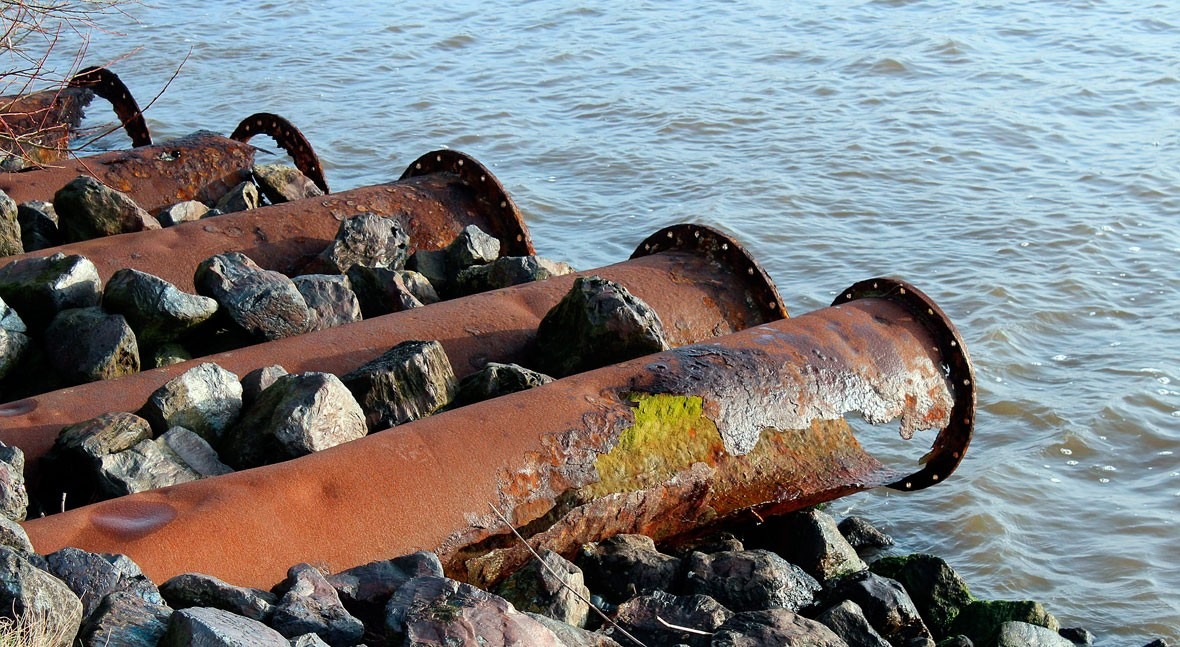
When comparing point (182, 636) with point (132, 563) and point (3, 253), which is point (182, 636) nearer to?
point (132, 563)

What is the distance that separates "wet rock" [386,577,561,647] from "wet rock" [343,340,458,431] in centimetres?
125

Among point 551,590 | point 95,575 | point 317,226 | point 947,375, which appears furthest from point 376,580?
point 317,226

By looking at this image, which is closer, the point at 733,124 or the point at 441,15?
the point at 733,124

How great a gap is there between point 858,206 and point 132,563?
26.7 ft

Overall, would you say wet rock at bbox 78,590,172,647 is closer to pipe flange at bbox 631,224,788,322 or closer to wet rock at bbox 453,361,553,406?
wet rock at bbox 453,361,553,406

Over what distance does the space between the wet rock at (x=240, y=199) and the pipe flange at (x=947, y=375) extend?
3661 mm

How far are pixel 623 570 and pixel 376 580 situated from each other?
1.03 meters

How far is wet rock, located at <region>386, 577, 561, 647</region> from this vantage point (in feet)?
9.33

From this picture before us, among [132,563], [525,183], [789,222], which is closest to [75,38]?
[525,183]

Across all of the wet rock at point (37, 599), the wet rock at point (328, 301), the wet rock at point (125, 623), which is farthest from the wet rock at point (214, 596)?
the wet rock at point (328, 301)

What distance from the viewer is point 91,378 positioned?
4.66 metres

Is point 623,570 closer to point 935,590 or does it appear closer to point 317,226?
point 935,590

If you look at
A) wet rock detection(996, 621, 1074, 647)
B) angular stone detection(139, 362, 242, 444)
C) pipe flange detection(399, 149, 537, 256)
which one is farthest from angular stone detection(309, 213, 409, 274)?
wet rock detection(996, 621, 1074, 647)

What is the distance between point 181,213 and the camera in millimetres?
6785
